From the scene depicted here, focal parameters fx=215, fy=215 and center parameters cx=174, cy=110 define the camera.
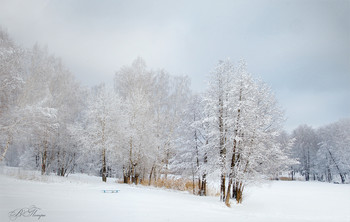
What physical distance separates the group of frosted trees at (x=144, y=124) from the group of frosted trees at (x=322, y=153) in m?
16.2

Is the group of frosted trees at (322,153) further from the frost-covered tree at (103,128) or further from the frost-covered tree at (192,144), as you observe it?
the frost-covered tree at (103,128)

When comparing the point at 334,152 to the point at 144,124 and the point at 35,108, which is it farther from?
the point at 35,108

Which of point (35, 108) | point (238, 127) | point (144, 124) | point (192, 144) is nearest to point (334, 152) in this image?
point (192, 144)

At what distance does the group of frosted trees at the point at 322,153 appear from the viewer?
27180mm

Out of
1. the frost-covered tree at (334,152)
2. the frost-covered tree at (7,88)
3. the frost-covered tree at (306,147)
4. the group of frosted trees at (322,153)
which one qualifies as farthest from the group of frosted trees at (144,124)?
the frost-covered tree at (306,147)

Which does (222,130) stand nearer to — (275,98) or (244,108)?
(244,108)

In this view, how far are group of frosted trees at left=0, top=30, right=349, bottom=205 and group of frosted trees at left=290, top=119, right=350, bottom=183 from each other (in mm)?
16222

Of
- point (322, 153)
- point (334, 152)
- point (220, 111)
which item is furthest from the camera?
point (322, 153)

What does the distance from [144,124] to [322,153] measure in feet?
98.1

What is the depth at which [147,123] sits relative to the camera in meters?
15.0

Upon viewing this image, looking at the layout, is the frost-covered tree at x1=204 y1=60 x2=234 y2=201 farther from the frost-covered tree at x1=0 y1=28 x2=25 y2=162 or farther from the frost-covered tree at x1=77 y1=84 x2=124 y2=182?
the frost-covered tree at x1=0 y1=28 x2=25 y2=162

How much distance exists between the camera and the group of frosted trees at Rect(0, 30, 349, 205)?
5.78 meters

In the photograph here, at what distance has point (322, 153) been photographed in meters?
31.9

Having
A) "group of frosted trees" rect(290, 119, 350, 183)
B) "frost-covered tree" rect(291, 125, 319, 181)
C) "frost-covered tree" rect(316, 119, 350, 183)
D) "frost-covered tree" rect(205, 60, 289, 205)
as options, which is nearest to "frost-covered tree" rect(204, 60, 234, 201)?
"frost-covered tree" rect(205, 60, 289, 205)
